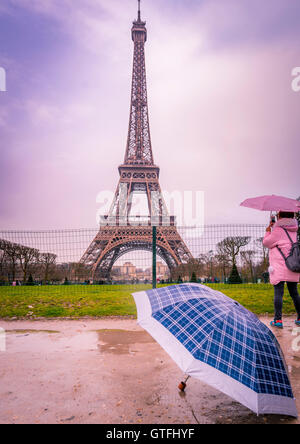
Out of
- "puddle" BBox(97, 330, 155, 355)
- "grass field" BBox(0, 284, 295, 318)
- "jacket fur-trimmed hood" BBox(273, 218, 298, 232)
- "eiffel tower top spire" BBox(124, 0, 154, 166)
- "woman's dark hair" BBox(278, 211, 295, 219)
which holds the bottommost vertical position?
"grass field" BBox(0, 284, 295, 318)

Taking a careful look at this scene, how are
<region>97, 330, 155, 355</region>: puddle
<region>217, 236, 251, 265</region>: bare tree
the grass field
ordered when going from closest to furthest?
1. <region>97, 330, 155, 355</region>: puddle
2. the grass field
3. <region>217, 236, 251, 265</region>: bare tree

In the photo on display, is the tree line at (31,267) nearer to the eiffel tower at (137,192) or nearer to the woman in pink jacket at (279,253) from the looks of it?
the eiffel tower at (137,192)

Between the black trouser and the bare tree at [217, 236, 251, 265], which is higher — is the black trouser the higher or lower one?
the lower one

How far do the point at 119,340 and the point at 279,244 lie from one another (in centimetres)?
311

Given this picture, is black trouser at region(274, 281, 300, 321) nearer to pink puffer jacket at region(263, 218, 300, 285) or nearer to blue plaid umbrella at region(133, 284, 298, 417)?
pink puffer jacket at region(263, 218, 300, 285)

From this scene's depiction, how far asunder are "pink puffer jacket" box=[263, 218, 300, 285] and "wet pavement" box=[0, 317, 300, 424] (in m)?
0.97

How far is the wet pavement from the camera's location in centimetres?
251

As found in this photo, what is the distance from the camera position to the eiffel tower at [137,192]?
24.5 meters

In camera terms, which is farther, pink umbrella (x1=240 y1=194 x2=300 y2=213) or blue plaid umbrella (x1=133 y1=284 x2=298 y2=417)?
pink umbrella (x1=240 y1=194 x2=300 y2=213)

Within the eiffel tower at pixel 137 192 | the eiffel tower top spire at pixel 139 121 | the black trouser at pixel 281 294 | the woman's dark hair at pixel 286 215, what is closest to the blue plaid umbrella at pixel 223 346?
the black trouser at pixel 281 294

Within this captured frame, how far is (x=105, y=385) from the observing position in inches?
123

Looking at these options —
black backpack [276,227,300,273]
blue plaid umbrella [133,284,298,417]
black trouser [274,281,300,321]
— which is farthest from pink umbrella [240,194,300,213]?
blue plaid umbrella [133,284,298,417]
